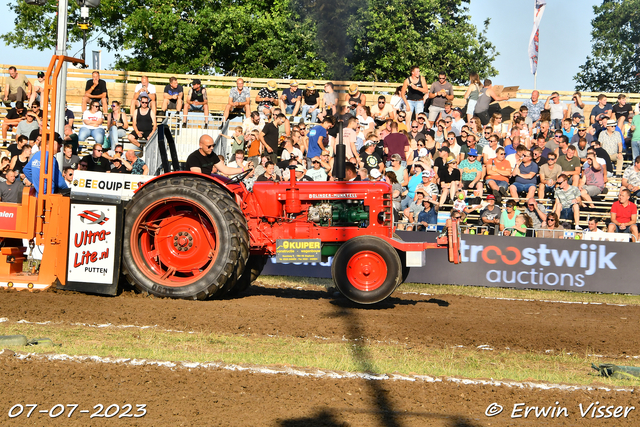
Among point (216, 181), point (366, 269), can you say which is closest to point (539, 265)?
point (366, 269)

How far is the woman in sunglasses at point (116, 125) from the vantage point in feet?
52.8

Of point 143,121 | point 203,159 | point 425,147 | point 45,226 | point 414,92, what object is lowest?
point 45,226

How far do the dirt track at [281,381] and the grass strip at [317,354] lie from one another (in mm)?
355

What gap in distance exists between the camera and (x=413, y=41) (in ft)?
111

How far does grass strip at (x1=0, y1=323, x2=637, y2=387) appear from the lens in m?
5.57

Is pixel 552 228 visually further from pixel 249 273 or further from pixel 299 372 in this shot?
pixel 299 372

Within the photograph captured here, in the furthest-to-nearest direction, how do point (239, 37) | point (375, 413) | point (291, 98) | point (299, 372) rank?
point (239, 37), point (291, 98), point (299, 372), point (375, 413)

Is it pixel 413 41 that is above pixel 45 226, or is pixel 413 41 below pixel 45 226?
above

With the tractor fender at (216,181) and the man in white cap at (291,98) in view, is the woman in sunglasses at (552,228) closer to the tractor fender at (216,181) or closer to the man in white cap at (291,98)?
the tractor fender at (216,181)

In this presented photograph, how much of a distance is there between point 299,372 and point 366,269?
3.19m

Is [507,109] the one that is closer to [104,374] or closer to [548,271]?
[548,271]

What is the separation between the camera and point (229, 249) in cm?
815

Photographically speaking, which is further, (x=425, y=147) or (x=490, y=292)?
(x=425, y=147)

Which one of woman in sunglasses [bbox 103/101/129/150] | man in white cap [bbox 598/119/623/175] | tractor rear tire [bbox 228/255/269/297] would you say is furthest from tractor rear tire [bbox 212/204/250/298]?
man in white cap [bbox 598/119/623/175]
